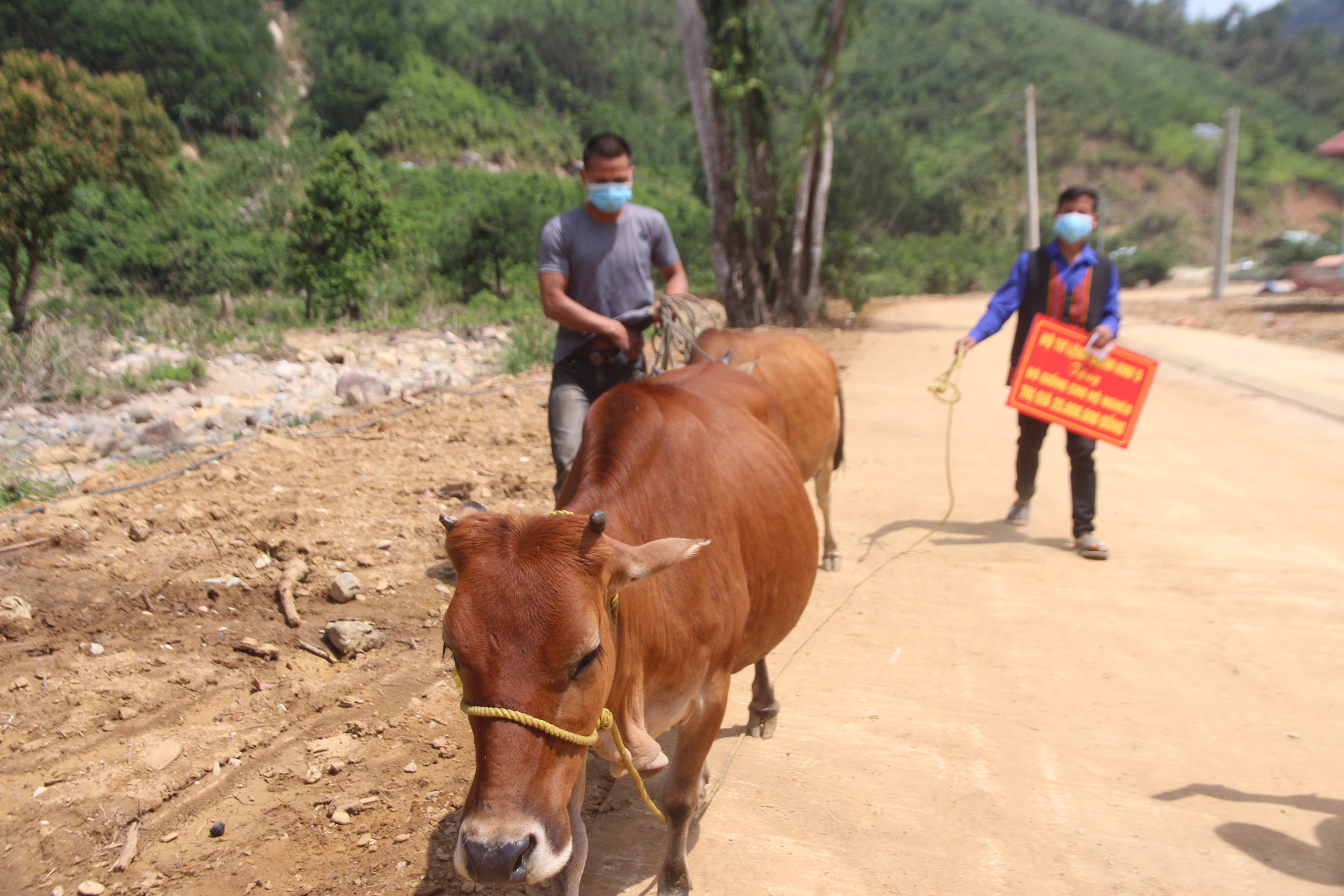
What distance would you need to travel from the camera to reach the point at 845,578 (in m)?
5.43

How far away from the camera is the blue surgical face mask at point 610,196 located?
4156mm

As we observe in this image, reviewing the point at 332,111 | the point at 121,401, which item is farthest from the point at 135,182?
the point at 332,111

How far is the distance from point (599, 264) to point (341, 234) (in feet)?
44.7

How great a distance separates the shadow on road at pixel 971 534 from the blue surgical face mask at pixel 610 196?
2782 millimetres

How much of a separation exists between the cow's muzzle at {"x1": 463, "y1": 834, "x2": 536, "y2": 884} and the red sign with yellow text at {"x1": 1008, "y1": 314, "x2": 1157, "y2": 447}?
4.66m

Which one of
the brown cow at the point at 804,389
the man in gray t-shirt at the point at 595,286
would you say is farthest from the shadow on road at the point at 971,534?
the man in gray t-shirt at the point at 595,286

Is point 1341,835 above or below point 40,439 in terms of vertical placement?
below

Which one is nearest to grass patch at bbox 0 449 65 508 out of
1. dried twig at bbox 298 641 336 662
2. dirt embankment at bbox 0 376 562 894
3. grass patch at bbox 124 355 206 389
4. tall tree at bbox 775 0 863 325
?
dirt embankment at bbox 0 376 562 894

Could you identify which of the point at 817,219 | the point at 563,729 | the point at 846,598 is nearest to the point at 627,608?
the point at 563,729

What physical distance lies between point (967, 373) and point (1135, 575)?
304 inches

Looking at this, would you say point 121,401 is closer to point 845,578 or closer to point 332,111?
point 845,578

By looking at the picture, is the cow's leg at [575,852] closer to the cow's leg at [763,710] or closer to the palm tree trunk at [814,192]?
the cow's leg at [763,710]

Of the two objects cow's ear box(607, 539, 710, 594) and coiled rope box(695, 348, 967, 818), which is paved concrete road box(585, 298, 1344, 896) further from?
cow's ear box(607, 539, 710, 594)

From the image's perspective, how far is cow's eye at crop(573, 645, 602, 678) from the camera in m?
1.97
